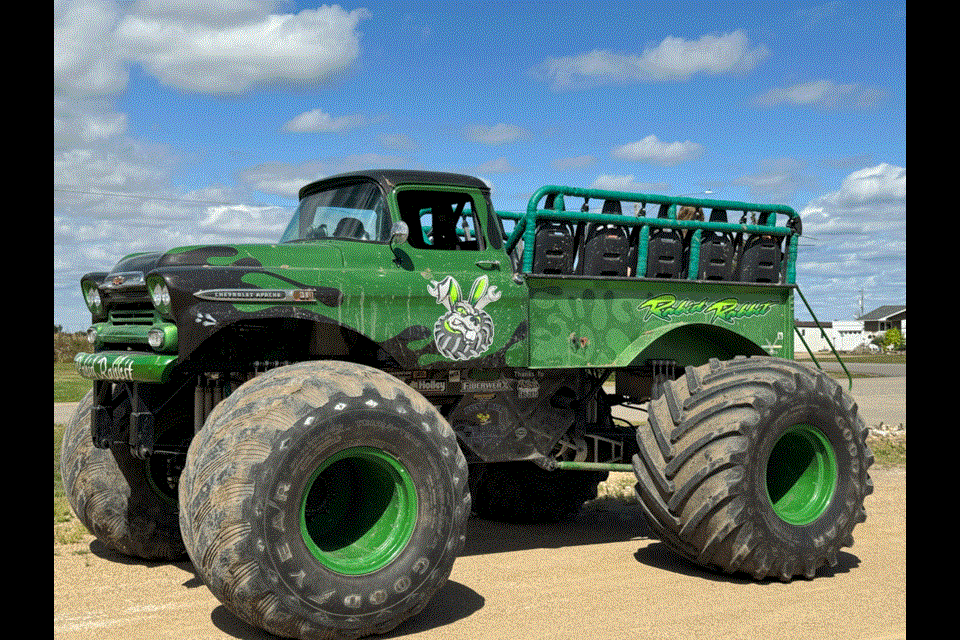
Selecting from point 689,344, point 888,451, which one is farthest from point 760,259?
point 888,451

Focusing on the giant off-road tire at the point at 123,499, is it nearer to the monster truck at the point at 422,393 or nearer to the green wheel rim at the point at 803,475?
the monster truck at the point at 422,393

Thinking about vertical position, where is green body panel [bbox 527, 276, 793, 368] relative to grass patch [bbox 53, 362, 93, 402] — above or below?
above

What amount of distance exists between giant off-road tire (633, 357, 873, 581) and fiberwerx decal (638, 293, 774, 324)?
0.80m

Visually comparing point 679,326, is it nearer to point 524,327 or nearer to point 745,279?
point 745,279

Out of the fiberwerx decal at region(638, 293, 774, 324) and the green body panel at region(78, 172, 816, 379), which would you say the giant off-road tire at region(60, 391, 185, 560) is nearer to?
the green body panel at region(78, 172, 816, 379)

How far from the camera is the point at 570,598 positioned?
6.30 meters

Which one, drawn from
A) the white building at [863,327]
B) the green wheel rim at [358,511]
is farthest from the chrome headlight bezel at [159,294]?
the white building at [863,327]

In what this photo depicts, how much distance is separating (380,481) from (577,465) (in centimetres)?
225

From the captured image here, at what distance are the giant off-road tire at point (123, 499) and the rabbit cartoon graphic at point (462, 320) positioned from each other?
8.55ft

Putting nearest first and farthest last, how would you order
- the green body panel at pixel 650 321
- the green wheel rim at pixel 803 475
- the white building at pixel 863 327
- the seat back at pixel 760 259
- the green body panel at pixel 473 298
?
the green body panel at pixel 473 298, the green wheel rim at pixel 803 475, the green body panel at pixel 650 321, the seat back at pixel 760 259, the white building at pixel 863 327

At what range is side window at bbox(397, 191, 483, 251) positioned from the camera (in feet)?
25.0

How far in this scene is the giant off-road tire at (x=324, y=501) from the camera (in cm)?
520

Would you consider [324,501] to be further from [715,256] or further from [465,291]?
[715,256]

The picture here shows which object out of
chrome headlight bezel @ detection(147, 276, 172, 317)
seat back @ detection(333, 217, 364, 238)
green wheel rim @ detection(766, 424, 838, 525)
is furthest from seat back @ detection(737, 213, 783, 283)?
chrome headlight bezel @ detection(147, 276, 172, 317)
